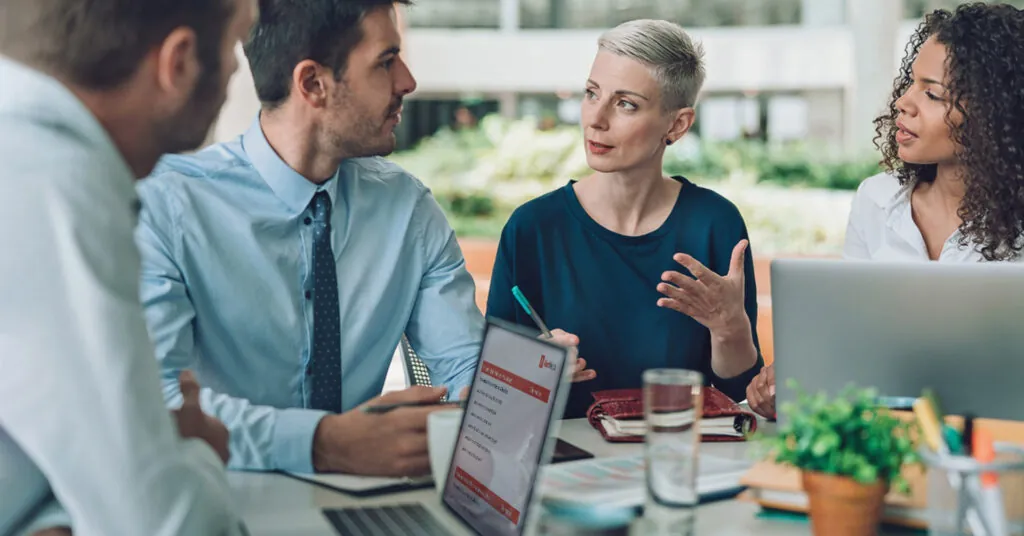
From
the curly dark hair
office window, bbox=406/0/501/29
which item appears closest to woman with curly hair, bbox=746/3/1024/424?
the curly dark hair

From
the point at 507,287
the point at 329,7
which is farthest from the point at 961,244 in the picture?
the point at 329,7

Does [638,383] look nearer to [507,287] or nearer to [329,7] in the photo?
[507,287]

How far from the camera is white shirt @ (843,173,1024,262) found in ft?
8.33

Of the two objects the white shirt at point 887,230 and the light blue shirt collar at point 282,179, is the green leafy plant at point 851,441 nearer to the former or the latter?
the light blue shirt collar at point 282,179

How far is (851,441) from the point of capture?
1174 mm

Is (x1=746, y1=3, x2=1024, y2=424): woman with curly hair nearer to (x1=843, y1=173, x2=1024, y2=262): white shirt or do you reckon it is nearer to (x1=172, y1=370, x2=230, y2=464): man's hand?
(x1=843, y1=173, x2=1024, y2=262): white shirt

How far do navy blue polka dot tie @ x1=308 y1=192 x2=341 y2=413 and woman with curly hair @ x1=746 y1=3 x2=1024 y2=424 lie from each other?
4.45 ft

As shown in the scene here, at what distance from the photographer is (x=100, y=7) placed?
108 cm

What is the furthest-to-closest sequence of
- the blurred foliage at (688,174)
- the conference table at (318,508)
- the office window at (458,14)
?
the office window at (458,14) < the blurred foliage at (688,174) < the conference table at (318,508)

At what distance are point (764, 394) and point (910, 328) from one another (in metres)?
0.54

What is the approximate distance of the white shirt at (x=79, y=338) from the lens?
0.91m

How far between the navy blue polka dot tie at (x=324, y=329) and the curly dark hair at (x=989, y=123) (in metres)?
1.57

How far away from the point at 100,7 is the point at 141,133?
149 mm

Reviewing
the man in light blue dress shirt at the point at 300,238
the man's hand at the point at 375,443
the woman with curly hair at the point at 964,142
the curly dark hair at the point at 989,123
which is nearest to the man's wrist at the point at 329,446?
the man's hand at the point at 375,443
